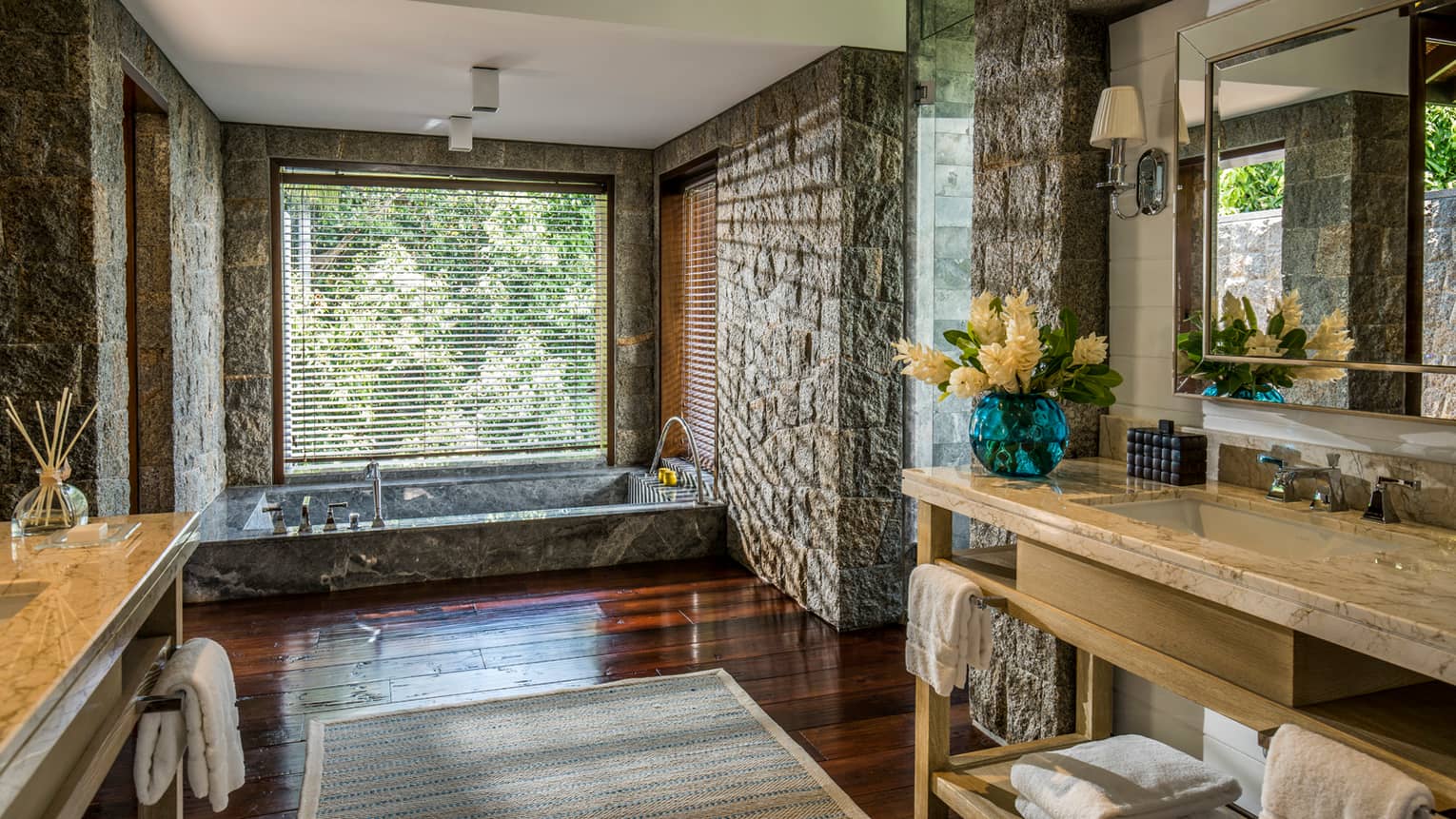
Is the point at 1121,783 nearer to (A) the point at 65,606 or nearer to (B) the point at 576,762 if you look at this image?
(B) the point at 576,762

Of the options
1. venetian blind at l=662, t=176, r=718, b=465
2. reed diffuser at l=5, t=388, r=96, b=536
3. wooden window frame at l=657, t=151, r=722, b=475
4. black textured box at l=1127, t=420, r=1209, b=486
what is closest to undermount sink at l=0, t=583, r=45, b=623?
reed diffuser at l=5, t=388, r=96, b=536

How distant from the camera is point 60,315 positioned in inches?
113

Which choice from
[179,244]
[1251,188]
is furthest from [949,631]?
[179,244]

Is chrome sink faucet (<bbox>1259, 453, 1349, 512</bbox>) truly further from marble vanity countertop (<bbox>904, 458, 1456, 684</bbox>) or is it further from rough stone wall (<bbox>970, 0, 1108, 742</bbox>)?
rough stone wall (<bbox>970, 0, 1108, 742</bbox>)

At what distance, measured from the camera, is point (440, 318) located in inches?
228

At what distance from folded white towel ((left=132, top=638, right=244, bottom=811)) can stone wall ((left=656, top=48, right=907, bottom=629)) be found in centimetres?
253

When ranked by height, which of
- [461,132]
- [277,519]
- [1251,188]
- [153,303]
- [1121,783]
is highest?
[461,132]

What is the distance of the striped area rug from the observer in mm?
2555

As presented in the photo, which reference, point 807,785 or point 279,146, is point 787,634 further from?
point 279,146

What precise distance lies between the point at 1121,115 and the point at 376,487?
382cm

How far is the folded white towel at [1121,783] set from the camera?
1.86 metres

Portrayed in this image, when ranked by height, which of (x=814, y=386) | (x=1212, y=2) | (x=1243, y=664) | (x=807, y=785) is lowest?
A: (x=807, y=785)

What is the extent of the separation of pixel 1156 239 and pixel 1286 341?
49 cm

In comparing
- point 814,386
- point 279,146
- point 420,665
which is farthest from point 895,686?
point 279,146
